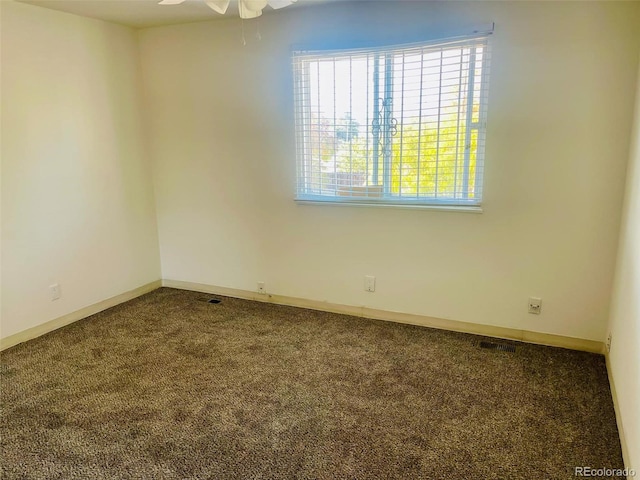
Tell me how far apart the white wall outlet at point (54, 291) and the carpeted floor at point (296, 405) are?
0.30 meters

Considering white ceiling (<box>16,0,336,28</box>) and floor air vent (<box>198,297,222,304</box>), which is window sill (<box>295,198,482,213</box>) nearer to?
floor air vent (<box>198,297,222,304</box>)

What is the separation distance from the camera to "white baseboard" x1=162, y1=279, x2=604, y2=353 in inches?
115

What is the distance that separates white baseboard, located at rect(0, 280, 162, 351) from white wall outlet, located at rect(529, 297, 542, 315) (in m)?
3.29

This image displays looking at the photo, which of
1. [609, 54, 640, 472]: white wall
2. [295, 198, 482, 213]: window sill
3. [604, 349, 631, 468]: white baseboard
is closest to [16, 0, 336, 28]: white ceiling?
[295, 198, 482, 213]: window sill

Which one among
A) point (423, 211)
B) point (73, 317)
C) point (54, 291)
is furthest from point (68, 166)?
point (423, 211)

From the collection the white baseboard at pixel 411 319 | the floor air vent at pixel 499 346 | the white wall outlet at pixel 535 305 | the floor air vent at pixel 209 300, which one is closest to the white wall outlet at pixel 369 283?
the white baseboard at pixel 411 319

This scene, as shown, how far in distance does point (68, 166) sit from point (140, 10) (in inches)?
50.2

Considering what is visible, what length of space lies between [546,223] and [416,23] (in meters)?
1.56

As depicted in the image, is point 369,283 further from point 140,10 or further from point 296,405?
point 140,10

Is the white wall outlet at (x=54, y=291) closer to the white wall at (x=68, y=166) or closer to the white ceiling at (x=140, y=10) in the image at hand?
the white wall at (x=68, y=166)

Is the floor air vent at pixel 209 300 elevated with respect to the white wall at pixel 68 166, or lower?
lower

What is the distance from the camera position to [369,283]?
3447mm

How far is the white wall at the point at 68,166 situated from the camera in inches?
117

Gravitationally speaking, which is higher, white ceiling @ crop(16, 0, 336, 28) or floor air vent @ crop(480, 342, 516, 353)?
white ceiling @ crop(16, 0, 336, 28)
